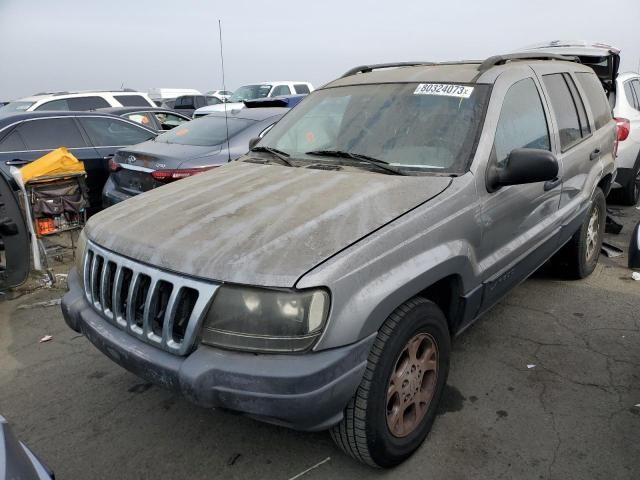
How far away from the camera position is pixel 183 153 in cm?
542

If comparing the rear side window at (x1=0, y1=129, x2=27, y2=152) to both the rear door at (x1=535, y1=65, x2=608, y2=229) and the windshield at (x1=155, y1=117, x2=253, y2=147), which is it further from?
the rear door at (x1=535, y1=65, x2=608, y2=229)

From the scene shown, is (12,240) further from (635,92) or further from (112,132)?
(635,92)

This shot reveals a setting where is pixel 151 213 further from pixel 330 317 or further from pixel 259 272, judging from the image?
pixel 330 317

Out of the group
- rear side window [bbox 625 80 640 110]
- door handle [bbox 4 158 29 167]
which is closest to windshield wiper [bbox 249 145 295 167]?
door handle [bbox 4 158 29 167]

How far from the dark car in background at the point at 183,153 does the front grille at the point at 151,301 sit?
2882 millimetres

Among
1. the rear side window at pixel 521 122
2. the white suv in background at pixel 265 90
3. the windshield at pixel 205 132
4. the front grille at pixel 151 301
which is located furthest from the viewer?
the white suv in background at pixel 265 90

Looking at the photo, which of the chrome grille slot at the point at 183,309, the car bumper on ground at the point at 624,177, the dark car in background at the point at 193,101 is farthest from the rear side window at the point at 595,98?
the dark car in background at the point at 193,101

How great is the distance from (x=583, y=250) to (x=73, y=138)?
19.5 ft

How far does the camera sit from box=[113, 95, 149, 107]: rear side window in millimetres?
12328

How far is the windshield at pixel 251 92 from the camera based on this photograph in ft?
54.9

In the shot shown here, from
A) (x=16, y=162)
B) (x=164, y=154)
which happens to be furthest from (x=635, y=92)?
(x=16, y=162)

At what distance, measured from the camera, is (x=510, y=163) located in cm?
263

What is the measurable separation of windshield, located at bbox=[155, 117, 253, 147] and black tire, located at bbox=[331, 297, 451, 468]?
394cm

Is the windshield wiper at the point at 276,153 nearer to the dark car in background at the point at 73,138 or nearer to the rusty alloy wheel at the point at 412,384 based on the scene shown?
the rusty alloy wheel at the point at 412,384
